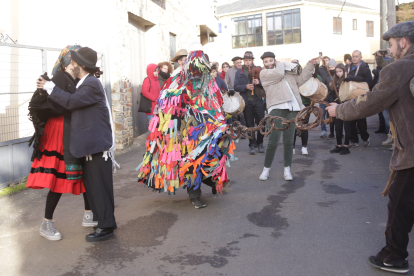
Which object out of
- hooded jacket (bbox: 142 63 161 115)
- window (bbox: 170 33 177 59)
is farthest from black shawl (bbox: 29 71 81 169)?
window (bbox: 170 33 177 59)

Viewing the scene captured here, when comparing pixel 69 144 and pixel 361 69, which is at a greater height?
pixel 361 69

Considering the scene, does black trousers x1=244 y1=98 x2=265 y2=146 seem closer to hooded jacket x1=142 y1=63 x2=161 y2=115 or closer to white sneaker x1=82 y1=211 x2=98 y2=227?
hooded jacket x1=142 y1=63 x2=161 y2=115

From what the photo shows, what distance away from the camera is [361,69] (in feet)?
27.0

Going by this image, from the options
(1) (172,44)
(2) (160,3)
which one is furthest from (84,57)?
(1) (172,44)

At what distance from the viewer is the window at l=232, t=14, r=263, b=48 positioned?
3738 cm

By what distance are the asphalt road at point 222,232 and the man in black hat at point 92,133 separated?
13.4 inches

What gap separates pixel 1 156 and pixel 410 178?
5.57 metres

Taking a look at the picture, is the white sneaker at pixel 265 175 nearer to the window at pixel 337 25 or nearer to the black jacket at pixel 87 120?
the black jacket at pixel 87 120

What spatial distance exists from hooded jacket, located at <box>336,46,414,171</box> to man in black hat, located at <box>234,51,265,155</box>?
535 cm

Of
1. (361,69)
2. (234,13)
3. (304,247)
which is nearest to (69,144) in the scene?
(304,247)

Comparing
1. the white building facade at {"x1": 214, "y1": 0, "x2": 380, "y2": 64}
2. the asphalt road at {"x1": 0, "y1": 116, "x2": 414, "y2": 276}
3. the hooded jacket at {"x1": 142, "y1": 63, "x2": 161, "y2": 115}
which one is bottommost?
the asphalt road at {"x1": 0, "y1": 116, "x2": 414, "y2": 276}

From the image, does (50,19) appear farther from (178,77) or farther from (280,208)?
(280,208)

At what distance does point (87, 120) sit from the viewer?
3.86 m

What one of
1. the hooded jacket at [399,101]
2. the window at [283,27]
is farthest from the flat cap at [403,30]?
the window at [283,27]
